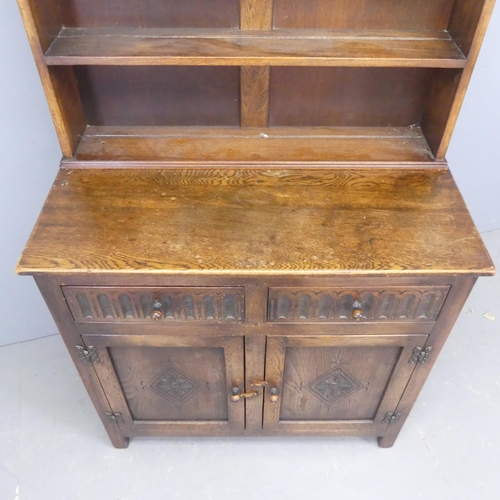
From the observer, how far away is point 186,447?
1.58 metres

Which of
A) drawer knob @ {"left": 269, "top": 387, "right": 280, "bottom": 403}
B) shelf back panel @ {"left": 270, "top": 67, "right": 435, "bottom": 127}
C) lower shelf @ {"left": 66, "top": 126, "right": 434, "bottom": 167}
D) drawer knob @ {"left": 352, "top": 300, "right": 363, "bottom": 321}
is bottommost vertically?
drawer knob @ {"left": 269, "top": 387, "right": 280, "bottom": 403}

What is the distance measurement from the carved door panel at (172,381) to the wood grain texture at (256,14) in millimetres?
720

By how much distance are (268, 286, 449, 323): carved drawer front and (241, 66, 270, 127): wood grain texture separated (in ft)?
1.58

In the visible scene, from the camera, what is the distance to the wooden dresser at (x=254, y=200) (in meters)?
1.02

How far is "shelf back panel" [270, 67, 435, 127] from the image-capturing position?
1.23 m

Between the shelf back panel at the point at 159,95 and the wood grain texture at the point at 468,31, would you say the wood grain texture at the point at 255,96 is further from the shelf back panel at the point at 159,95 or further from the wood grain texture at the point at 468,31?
the wood grain texture at the point at 468,31

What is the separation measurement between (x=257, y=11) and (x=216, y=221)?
0.48 m

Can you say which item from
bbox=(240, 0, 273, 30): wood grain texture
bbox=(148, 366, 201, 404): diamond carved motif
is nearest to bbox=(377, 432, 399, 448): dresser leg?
bbox=(148, 366, 201, 404): diamond carved motif

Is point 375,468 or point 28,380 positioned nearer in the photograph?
point 375,468

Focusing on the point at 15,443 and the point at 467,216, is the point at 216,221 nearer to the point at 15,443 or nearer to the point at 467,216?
the point at 467,216

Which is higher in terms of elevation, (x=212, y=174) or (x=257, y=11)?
(x=257, y=11)

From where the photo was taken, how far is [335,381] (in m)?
1.32

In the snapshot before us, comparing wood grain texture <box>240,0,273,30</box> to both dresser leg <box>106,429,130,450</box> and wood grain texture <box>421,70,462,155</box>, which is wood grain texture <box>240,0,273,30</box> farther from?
dresser leg <box>106,429,130,450</box>

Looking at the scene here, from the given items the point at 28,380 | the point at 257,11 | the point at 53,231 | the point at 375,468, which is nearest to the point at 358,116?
the point at 257,11
